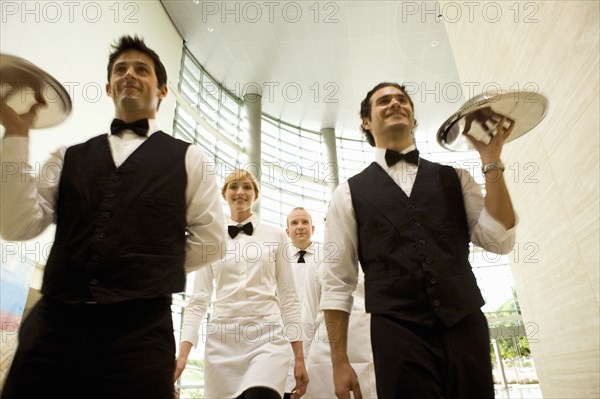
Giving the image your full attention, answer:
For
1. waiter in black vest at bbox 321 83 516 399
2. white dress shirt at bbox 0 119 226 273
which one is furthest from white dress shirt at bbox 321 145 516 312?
white dress shirt at bbox 0 119 226 273

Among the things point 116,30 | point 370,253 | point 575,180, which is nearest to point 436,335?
point 370,253

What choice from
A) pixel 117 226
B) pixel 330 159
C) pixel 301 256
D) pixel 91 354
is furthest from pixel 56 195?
pixel 330 159

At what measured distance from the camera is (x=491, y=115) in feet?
5.51

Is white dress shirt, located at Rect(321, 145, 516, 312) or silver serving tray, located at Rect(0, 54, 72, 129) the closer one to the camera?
silver serving tray, located at Rect(0, 54, 72, 129)

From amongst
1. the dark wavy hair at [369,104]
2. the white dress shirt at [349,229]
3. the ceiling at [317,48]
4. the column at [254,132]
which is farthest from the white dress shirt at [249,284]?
the ceiling at [317,48]

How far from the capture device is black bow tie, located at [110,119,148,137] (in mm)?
1756

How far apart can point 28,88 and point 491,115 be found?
1783 mm

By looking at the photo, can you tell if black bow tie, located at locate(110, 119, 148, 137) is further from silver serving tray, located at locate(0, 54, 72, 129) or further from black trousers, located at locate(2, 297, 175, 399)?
black trousers, located at locate(2, 297, 175, 399)

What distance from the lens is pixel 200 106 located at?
12680 millimetres

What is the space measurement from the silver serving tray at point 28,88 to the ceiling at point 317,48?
10.6 m

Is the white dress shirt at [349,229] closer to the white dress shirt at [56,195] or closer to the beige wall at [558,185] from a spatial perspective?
the white dress shirt at [56,195]

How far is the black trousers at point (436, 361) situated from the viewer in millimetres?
1403

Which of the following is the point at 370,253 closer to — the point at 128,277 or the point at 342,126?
the point at 128,277

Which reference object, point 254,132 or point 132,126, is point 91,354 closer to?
point 132,126
